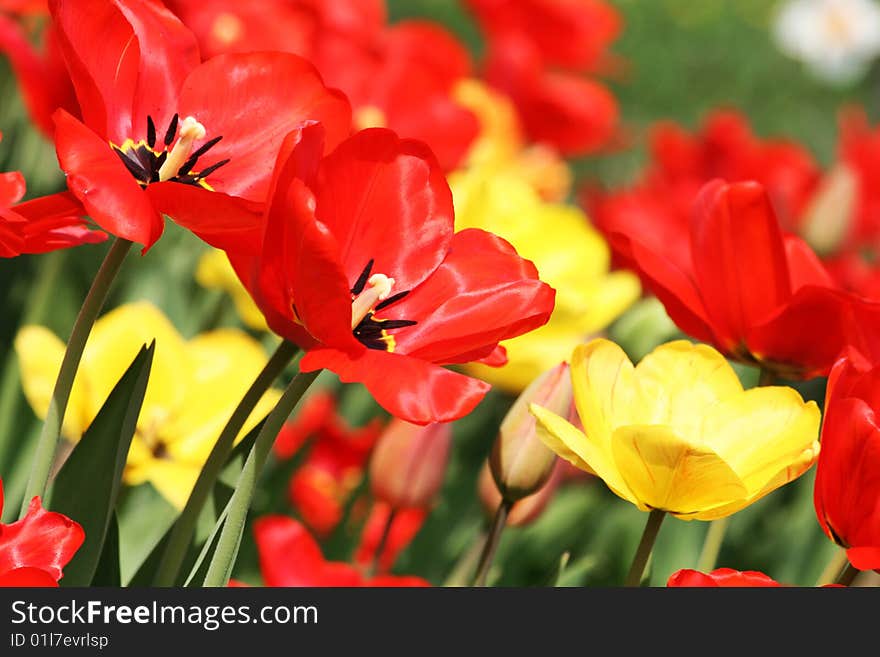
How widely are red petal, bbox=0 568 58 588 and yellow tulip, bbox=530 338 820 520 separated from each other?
0.21m

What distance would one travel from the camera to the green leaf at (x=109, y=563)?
60 cm

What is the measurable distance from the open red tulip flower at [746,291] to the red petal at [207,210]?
0.25 metres

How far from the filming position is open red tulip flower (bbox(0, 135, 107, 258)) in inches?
18.6

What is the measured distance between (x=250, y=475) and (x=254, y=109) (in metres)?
0.18

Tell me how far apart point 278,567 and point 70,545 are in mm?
265

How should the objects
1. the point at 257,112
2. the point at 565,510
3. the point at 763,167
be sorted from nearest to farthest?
the point at 257,112
the point at 565,510
the point at 763,167

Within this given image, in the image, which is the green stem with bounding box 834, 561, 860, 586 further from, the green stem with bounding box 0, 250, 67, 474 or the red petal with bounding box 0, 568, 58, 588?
the green stem with bounding box 0, 250, 67, 474

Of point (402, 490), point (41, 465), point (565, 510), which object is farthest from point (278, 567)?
point (565, 510)

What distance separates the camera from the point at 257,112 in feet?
1.92

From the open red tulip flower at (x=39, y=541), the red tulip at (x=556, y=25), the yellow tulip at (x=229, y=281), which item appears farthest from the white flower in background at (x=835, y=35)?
the open red tulip flower at (x=39, y=541)

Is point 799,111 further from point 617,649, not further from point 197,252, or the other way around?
point 617,649

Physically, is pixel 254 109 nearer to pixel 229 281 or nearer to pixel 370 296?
pixel 370 296

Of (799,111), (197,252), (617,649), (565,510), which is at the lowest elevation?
(799,111)

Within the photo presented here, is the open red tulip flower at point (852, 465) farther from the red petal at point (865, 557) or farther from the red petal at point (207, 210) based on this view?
the red petal at point (207, 210)
